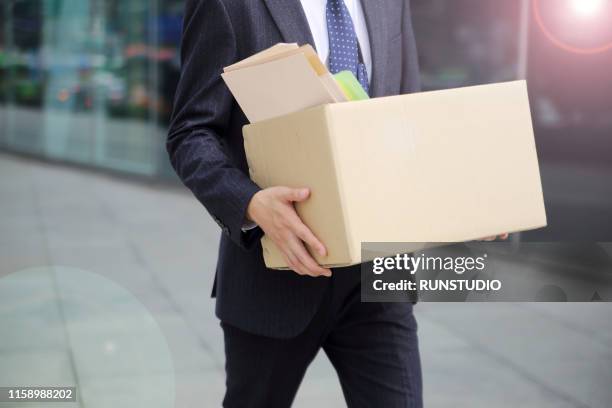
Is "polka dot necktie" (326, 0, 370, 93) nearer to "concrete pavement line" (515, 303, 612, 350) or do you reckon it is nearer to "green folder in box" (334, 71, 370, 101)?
"green folder in box" (334, 71, 370, 101)

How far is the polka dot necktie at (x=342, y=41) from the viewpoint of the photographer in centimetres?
190

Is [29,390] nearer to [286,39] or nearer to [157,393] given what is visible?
[157,393]

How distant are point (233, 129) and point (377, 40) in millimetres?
368

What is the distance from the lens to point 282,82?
1.60 m

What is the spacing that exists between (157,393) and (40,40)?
11.6 metres

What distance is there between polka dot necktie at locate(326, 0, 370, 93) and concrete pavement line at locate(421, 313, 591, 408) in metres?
2.67

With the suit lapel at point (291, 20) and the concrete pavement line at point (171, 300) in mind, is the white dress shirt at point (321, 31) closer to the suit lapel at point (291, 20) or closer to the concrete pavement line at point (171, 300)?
the suit lapel at point (291, 20)

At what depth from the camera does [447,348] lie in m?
4.89

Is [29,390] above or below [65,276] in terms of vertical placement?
below

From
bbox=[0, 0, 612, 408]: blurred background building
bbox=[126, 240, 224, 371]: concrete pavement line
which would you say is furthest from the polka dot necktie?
bbox=[126, 240, 224, 371]: concrete pavement line

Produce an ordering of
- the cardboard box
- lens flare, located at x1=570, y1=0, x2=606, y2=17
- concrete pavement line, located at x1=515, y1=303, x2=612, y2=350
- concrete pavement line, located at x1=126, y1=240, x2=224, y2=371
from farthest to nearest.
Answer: lens flare, located at x1=570, y1=0, x2=606, y2=17, concrete pavement line, located at x1=515, y1=303, x2=612, y2=350, concrete pavement line, located at x1=126, y1=240, x2=224, y2=371, the cardboard box

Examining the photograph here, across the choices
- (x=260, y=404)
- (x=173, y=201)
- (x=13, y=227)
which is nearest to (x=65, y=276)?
(x=13, y=227)

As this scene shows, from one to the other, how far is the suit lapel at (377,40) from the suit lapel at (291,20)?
16cm

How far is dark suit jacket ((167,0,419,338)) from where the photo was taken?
72.4 inches
